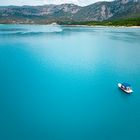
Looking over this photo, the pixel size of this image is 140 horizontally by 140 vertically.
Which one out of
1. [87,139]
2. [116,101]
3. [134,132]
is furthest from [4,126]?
[116,101]

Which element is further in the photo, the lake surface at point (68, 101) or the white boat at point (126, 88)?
the white boat at point (126, 88)

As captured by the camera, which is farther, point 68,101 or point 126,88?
point 126,88

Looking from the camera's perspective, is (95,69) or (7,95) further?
(95,69)

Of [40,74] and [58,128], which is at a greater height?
[58,128]

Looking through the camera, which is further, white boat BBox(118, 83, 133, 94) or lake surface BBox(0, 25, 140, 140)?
white boat BBox(118, 83, 133, 94)

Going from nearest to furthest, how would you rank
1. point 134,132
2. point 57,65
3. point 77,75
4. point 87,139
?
1. point 87,139
2. point 134,132
3. point 77,75
4. point 57,65

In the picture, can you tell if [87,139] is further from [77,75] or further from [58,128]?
[77,75]

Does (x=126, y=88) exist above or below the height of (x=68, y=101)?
above

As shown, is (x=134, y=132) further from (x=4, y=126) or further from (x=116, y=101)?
(x=4, y=126)

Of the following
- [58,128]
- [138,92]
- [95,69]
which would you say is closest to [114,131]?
[58,128]

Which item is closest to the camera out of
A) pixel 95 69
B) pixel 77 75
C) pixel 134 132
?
pixel 134 132
